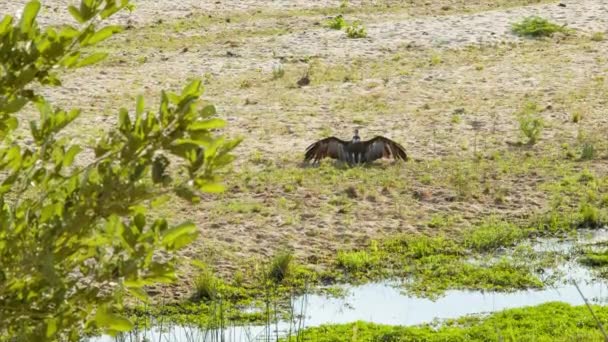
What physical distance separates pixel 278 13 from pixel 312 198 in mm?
8074

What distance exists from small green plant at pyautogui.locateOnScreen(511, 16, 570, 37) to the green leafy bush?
14397mm

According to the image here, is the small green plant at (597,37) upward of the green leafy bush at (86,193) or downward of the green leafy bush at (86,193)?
downward

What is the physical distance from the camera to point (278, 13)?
61.5ft

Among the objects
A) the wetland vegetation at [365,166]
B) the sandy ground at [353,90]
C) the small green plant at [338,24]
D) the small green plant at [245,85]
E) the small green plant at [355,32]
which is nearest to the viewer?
the wetland vegetation at [365,166]

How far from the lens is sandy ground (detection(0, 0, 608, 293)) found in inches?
420

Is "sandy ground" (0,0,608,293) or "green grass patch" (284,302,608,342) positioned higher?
"green grass patch" (284,302,608,342)

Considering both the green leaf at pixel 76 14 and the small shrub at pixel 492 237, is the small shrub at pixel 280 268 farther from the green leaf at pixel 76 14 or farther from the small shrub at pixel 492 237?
the green leaf at pixel 76 14

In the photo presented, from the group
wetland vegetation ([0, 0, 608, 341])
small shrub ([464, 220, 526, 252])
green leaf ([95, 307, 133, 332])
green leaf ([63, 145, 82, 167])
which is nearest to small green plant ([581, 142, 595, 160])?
wetland vegetation ([0, 0, 608, 341])

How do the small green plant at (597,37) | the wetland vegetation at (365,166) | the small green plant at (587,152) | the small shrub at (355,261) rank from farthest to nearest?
the small green plant at (597,37) < the small green plant at (587,152) < the small shrub at (355,261) < the wetland vegetation at (365,166)

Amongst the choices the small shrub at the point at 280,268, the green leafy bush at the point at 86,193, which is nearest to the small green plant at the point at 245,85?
the small shrub at the point at 280,268

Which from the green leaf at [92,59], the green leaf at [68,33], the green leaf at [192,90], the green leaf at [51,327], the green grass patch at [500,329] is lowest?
the green grass patch at [500,329]

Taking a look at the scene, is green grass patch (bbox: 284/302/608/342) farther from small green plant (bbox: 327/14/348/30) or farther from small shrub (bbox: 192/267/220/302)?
small green plant (bbox: 327/14/348/30)

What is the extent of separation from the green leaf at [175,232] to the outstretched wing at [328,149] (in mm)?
8523

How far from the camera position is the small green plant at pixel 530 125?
41.4ft
